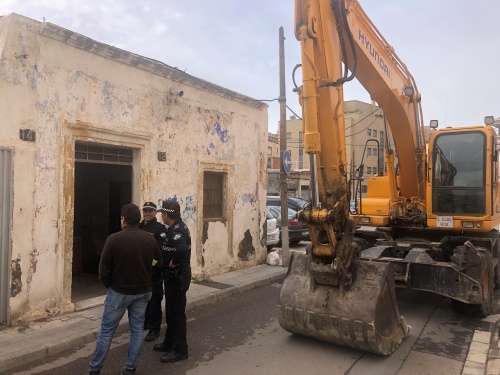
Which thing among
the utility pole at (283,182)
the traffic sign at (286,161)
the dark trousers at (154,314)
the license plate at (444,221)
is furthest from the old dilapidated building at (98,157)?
the license plate at (444,221)

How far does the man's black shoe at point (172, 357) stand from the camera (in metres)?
4.85

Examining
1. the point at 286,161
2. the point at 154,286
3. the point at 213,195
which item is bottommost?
the point at 154,286

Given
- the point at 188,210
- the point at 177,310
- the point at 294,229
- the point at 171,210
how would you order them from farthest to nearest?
the point at 294,229 → the point at 188,210 → the point at 171,210 → the point at 177,310

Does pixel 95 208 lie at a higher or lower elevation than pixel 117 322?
higher

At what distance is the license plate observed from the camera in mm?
7093

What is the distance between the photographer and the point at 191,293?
7852mm

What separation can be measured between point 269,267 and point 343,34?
260 inches

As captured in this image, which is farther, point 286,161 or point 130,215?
point 286,161

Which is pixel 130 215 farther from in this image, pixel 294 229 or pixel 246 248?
pixel 294 229

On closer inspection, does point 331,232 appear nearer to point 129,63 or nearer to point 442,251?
point 442,251

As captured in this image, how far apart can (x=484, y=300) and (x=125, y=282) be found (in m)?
5.08

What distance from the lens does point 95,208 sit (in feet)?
34.4

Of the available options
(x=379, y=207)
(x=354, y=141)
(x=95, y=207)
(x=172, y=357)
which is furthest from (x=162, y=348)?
(x=354, y=141)

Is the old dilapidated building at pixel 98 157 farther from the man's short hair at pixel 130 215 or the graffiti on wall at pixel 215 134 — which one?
the man's short hair at pixel 130 215
